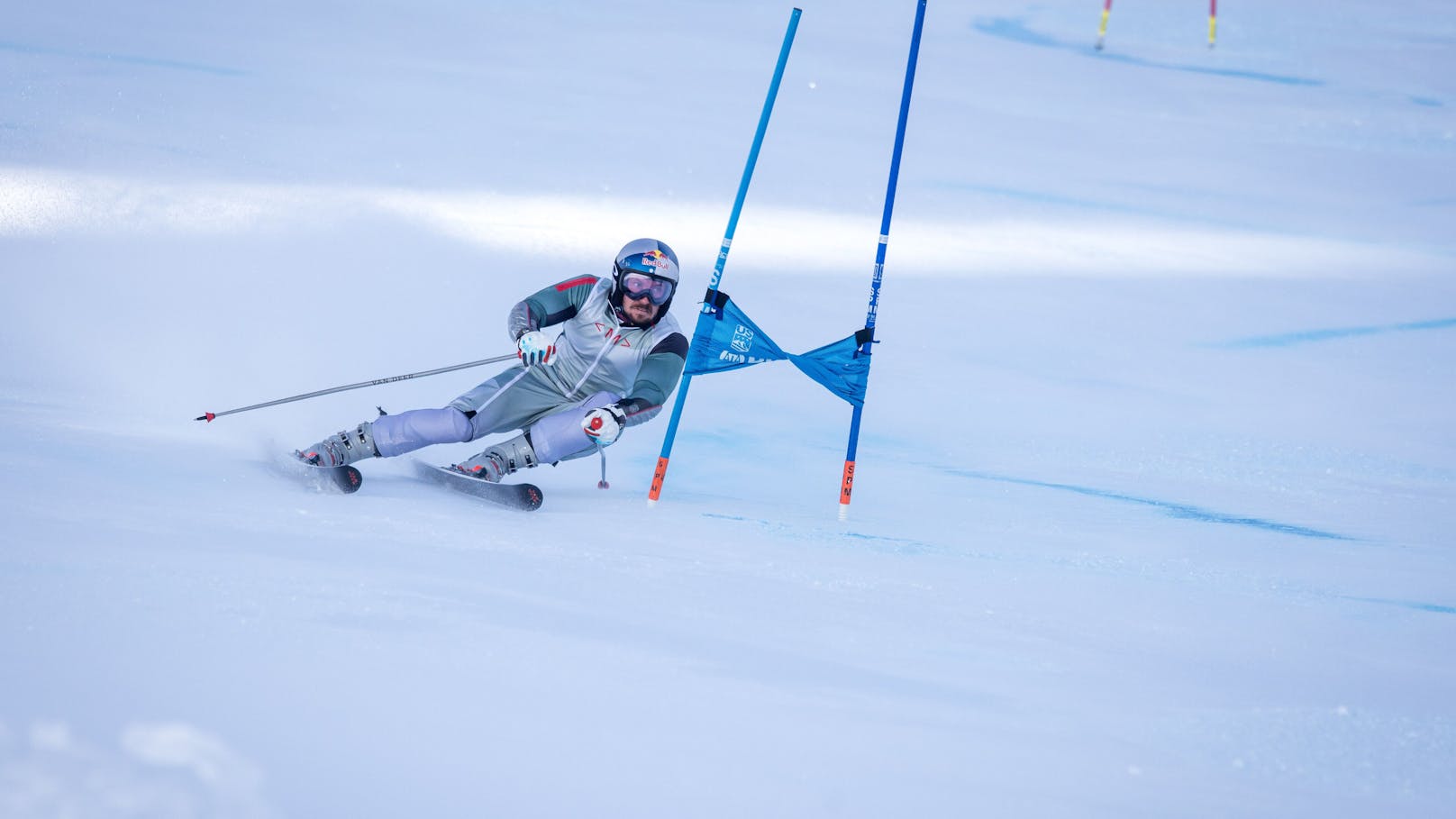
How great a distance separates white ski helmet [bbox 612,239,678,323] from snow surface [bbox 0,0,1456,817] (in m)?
0.69

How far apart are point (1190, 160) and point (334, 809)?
10457mm

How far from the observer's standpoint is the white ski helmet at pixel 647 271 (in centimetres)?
456

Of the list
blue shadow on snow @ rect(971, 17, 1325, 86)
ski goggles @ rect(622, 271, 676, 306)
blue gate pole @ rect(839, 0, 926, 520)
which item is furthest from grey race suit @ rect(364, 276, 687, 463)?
blue shadow on snow @ rect(971, 17, 1325, 86)

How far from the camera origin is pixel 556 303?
4.77m

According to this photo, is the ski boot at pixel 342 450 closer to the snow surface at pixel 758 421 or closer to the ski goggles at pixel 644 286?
the snow surface at pixel 758 421

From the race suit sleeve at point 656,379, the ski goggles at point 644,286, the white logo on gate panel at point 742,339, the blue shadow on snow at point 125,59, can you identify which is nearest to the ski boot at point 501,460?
the race suit sleeve at point 656,379

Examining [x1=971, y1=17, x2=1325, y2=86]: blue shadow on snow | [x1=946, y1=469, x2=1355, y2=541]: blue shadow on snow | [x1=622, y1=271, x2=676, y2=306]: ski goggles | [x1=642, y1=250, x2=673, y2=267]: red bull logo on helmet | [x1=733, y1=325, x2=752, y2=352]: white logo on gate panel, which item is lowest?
[x1=946, y1=469, x2=1355, y2=541]: blue shadow on snow

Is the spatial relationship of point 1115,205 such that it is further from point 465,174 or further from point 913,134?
point 465,174

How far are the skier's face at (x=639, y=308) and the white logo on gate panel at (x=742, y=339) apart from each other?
285mm

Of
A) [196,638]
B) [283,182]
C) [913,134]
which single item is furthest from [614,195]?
[196,638]

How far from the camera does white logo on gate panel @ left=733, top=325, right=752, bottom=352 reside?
4.74 m

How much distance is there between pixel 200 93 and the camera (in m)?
10.0

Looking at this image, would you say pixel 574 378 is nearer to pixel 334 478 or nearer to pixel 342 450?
pixel 342 450

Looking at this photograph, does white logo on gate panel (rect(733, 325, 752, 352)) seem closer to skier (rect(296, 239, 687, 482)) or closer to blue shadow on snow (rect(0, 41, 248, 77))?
skier (rect(296, 239, 687, 482))
